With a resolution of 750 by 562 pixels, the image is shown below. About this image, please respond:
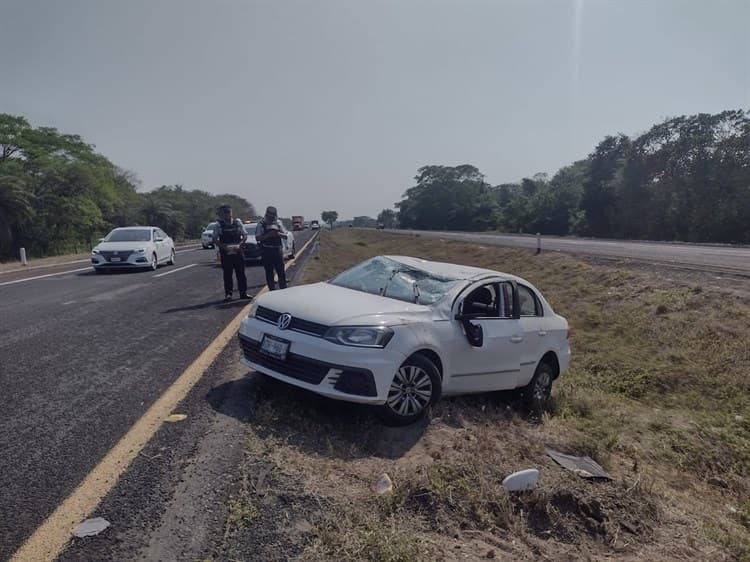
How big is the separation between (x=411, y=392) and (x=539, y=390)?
2225 mm

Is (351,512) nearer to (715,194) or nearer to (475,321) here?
(475,321)

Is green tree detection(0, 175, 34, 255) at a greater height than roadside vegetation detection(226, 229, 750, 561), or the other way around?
green tree detection(0, 175, 34, 255)

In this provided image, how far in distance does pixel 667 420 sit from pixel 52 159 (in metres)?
50.5

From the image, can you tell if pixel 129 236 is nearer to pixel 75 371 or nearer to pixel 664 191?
pixel 75 371

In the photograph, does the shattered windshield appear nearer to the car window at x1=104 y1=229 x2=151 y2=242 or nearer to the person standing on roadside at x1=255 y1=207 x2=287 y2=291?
the person standing on roadside at x1=255 y1=207 x2=287 y2=291

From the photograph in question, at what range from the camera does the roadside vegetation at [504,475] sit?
2859mm

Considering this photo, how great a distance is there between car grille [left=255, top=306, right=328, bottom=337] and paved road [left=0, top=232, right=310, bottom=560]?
3.69ft

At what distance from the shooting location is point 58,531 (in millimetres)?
2561

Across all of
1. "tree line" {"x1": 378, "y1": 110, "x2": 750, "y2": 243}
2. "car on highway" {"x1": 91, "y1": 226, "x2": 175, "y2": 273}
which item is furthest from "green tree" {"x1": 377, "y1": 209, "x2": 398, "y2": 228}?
"car on highway" {"x1": 91, "y1": 226, "x2": 175, "y2": 273}

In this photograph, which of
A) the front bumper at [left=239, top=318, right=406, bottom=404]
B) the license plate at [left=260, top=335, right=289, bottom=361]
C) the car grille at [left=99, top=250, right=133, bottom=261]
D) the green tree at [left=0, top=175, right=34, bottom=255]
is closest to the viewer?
the front bumper at [left=239, top=318, right=406, bottom=404]

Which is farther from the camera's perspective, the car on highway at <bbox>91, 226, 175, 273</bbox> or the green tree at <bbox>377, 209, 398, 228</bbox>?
the green tree at <bbox>377, 209, 398, 228</bbox>

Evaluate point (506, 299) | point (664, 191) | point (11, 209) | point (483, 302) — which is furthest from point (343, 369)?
point (664, 191)

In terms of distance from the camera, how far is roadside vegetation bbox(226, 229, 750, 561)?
9.38ft

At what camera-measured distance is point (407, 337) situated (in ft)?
14.3
